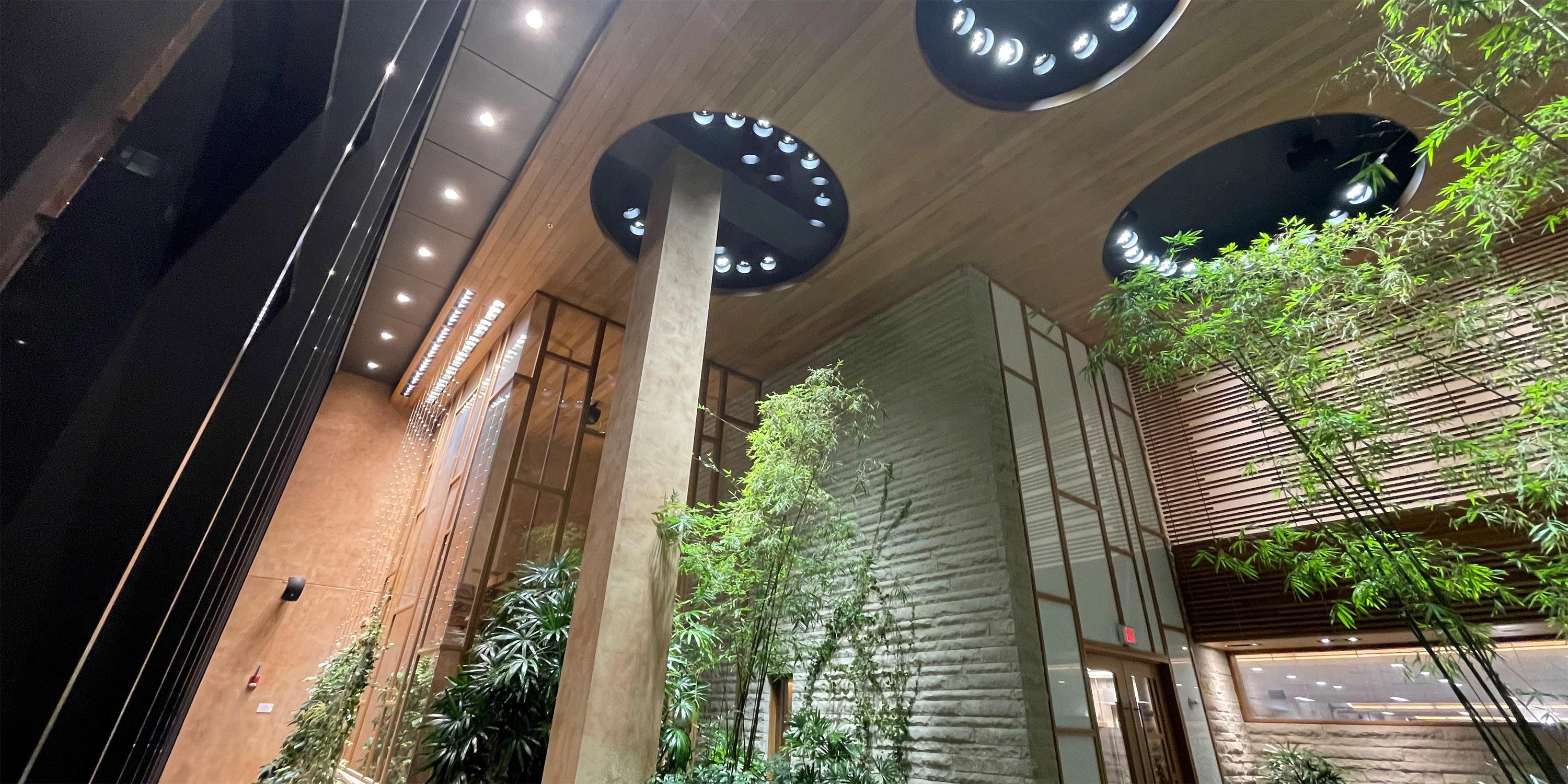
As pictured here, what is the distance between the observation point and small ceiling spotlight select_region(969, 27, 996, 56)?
13.6 feet

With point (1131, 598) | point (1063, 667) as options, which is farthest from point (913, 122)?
point (1131, 598)

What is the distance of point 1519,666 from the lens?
15.7 feet

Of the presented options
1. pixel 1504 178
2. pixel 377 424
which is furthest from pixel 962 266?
pixel 377 424

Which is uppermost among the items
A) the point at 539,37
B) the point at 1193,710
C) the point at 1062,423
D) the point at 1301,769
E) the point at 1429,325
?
the point at 539,37

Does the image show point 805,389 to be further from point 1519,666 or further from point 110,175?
point 1519,666

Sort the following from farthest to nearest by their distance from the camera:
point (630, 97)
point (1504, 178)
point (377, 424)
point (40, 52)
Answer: point (377, 424), point (630, 97), point (1504, 178), point (40, 52)

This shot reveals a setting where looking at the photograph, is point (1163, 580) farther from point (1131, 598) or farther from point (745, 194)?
point (745, 194)

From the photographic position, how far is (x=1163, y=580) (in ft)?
20.3

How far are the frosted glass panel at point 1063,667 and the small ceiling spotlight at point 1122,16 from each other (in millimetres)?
3616

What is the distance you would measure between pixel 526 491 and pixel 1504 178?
577 centimetres

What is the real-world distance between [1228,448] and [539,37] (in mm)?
6523

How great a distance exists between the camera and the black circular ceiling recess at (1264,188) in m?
4.58

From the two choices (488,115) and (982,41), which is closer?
(982,41)

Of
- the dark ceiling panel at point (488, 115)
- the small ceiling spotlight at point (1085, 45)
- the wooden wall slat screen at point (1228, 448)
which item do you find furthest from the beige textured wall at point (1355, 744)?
the dark ceiling panel at point (488, 115)
